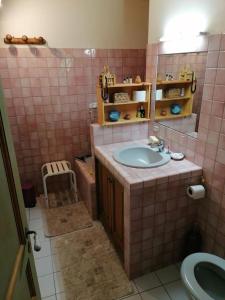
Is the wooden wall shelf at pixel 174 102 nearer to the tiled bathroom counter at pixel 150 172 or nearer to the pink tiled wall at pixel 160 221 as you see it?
the tiled bathroom counter at pixel 150 172

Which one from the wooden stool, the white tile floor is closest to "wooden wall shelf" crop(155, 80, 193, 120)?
the wooden stool

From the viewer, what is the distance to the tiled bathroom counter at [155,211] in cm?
166

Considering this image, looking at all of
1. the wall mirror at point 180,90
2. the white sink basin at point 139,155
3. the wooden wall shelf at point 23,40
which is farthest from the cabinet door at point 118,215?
the wooden wall shelf at point 23,40

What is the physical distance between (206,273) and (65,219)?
1.64 meters

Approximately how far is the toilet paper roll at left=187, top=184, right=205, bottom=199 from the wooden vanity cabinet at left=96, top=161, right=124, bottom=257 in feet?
1.75

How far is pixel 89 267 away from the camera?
6.52 ft

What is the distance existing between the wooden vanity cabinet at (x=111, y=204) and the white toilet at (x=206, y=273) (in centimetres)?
64

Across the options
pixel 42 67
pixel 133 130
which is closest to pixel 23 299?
pixel 133 130

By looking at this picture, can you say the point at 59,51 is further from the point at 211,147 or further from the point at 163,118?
the point at 211,147

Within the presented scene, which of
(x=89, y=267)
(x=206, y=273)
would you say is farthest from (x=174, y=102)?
(x=89, y=267)

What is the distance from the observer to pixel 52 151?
298 centimetres

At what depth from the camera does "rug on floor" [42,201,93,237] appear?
2.46 m

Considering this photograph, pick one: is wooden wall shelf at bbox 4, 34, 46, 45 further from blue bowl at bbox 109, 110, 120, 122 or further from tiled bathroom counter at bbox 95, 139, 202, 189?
tiled bathroom counter at bbox 95, 139, 202, 189

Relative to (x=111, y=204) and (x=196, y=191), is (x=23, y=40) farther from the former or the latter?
(x=196, y=191)
